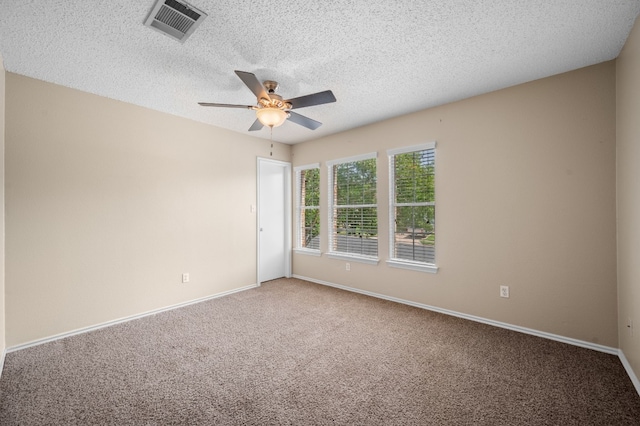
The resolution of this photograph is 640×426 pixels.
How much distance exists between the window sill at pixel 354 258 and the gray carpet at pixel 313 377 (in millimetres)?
1039

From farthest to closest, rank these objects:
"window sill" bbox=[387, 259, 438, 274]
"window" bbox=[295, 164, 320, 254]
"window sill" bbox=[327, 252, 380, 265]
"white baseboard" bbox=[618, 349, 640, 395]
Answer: "window" bbox=[295, 164, 320, 254]
"window sill" bbox=[327, 252, 380, 265]
"window sill" bbox=[387, 259, 438, 274]
"white baseboard" bbox=[618, 349, 640, 395]

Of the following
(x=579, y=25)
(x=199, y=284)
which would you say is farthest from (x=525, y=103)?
(x=199, y=284)

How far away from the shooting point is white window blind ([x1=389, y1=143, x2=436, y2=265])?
142 inches

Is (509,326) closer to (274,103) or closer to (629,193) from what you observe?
(629,193)

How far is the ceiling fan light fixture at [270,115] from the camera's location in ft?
8.32

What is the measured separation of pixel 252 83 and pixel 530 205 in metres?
2.93

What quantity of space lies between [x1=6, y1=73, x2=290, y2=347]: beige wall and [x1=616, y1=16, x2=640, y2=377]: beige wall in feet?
14.4

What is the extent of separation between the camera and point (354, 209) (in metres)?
4.50

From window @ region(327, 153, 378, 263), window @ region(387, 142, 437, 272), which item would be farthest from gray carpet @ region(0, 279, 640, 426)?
window @ region(327, 153, 378, 263)

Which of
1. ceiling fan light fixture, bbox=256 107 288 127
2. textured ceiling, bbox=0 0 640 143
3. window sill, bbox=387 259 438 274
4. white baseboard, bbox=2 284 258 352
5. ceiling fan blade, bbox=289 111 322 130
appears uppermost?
textured ceiling, bbox=0 0 640 143

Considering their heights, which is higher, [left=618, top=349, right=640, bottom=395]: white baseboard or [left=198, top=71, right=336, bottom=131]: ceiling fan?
[left=198, top=71, right=336, bottom=131]: ceiling fan

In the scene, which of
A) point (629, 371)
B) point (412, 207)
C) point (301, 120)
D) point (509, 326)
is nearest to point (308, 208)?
point (412, 207)

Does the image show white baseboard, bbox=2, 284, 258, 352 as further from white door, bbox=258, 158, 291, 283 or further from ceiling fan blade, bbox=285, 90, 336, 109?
ceiling fan blade, bbox=285, 90, 336, 109

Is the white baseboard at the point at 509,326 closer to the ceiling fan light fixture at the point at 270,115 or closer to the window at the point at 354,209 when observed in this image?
the window at the point at 354,209
